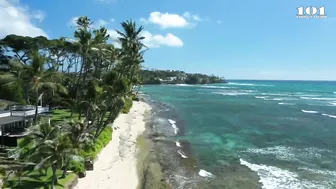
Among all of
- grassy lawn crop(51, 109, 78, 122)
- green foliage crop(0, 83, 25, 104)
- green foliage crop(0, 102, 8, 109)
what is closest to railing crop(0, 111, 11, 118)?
grassy lawn crop(51, 109, 78, 122)

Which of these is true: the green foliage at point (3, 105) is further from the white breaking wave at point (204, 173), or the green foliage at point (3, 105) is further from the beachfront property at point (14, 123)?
the white breaking wave at point (204, 173)

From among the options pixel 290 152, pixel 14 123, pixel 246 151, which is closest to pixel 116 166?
pixel 14 123

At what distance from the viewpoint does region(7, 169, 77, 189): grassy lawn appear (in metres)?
19.8

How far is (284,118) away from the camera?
208 ft

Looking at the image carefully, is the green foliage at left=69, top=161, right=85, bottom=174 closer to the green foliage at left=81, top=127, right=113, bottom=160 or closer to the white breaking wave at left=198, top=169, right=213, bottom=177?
the green foliage at left=81, top=127, right=113, bottom=160

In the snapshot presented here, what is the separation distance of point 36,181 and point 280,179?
19483mm

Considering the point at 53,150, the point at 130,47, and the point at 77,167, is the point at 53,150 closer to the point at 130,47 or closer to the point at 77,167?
the point at 77,167

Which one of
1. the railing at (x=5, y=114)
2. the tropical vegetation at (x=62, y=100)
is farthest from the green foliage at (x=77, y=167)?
the railing at (x=5, y=114)

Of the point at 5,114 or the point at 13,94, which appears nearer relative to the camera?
the point at 5,114

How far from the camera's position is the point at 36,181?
20.7 meters

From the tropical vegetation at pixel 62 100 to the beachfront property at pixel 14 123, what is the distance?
151cm

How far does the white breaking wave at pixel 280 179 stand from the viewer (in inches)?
1019

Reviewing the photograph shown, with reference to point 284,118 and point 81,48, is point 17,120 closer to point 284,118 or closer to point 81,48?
point 81,48

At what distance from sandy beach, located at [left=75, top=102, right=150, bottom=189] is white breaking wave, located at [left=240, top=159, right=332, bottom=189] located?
430 inches
